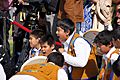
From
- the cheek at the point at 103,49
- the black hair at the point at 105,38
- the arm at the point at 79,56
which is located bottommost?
the arm at the point at 79,56

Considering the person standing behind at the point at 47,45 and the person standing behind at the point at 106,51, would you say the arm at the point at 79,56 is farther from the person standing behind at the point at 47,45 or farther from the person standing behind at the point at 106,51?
the person standing behind at the point at 47,45

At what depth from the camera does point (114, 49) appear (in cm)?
536

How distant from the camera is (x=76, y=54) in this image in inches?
225

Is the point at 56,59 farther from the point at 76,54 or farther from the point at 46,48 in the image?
the point at 46,48

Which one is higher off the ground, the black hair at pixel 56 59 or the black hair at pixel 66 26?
the black hair at pixel 66 26

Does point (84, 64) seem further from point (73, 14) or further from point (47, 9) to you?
point (47, 9)

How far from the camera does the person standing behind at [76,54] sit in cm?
570

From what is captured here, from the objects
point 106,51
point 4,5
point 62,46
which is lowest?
point 62,46

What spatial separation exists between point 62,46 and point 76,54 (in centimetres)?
74

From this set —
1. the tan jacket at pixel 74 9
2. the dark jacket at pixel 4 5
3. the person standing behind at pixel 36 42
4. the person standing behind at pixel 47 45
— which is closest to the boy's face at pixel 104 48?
the person standing behind at pixel 47 45

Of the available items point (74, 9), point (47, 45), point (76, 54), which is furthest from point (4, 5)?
point (76, 54)

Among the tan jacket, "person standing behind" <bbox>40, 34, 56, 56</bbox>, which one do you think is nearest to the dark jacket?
the tan jacket

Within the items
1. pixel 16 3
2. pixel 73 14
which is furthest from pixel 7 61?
pixel 16 3

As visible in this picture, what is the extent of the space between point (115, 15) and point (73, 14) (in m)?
0.68
